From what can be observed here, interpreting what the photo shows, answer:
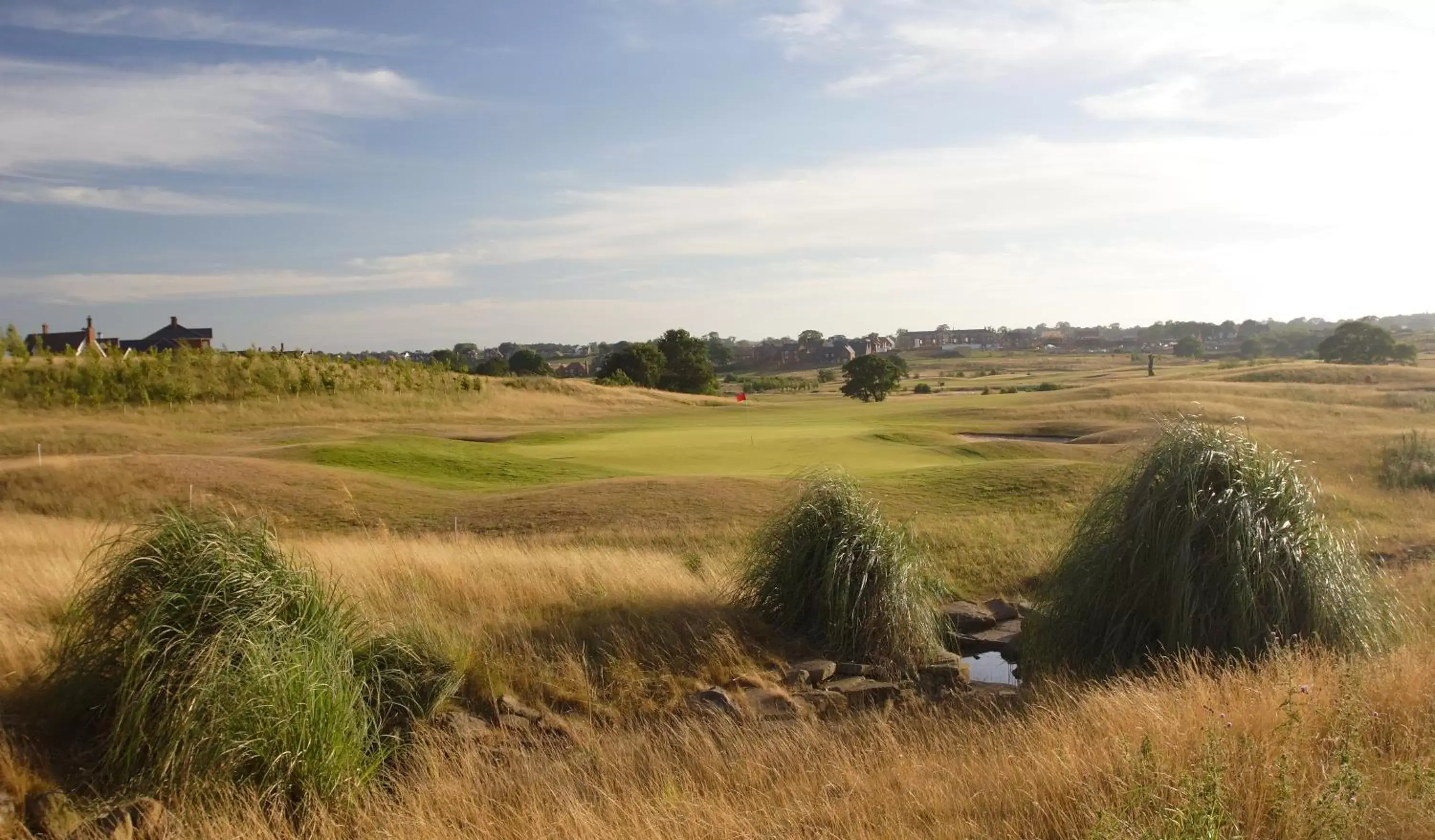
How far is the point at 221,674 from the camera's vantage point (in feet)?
22.8

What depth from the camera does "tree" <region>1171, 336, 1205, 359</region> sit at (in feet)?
454

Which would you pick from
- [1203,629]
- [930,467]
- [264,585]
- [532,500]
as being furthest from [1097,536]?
[930,467]

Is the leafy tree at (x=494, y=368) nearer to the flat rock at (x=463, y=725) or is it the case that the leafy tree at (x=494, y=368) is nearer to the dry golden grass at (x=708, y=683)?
the dry golden grass at (x=708, y=683)

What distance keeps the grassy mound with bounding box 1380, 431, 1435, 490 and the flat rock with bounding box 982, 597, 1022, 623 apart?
1252 centimetres

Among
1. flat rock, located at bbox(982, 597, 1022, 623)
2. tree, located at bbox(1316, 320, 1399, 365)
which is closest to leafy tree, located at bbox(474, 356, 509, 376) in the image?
tree, located at bbox(1316, 320, 1399, 365)

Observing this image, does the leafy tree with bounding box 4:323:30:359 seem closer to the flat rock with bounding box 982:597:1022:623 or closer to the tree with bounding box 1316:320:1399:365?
the flat rock with bounding box 982:597:1022:623

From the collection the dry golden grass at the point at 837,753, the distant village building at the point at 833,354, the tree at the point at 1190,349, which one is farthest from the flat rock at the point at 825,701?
the distant village building at the point at 833,354

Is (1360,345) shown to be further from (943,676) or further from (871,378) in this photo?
(943,676)

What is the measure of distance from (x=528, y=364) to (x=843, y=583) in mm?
103629

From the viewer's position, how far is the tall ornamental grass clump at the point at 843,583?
35.4 feet

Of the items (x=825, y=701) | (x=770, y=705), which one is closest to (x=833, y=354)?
(x=825, y=701)

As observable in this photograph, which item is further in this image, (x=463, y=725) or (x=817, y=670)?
(x=817, y=670)

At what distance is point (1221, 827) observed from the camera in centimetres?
475

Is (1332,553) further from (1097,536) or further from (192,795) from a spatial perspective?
(192,795)
